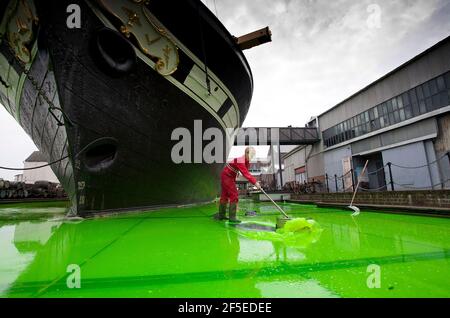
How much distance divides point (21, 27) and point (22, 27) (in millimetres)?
24

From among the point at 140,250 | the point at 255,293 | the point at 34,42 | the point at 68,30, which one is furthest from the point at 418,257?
the point at 34,42

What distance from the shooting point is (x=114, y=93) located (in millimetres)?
3967

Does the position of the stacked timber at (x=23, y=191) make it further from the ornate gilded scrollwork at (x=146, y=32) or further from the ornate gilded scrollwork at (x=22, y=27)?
the ornate gilded scrollwork at (x=146, y=32)

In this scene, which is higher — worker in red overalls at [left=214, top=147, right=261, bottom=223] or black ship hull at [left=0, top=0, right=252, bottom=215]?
black ship hull at [left=0, top=0, right=252, bottom=215]

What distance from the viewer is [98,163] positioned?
4.08 m

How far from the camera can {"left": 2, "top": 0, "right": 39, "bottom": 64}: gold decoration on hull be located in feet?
11.0

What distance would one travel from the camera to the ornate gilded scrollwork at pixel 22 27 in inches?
132

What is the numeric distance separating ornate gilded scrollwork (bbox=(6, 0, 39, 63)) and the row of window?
51.5 feet

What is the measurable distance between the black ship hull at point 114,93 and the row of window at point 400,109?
12165 mm
